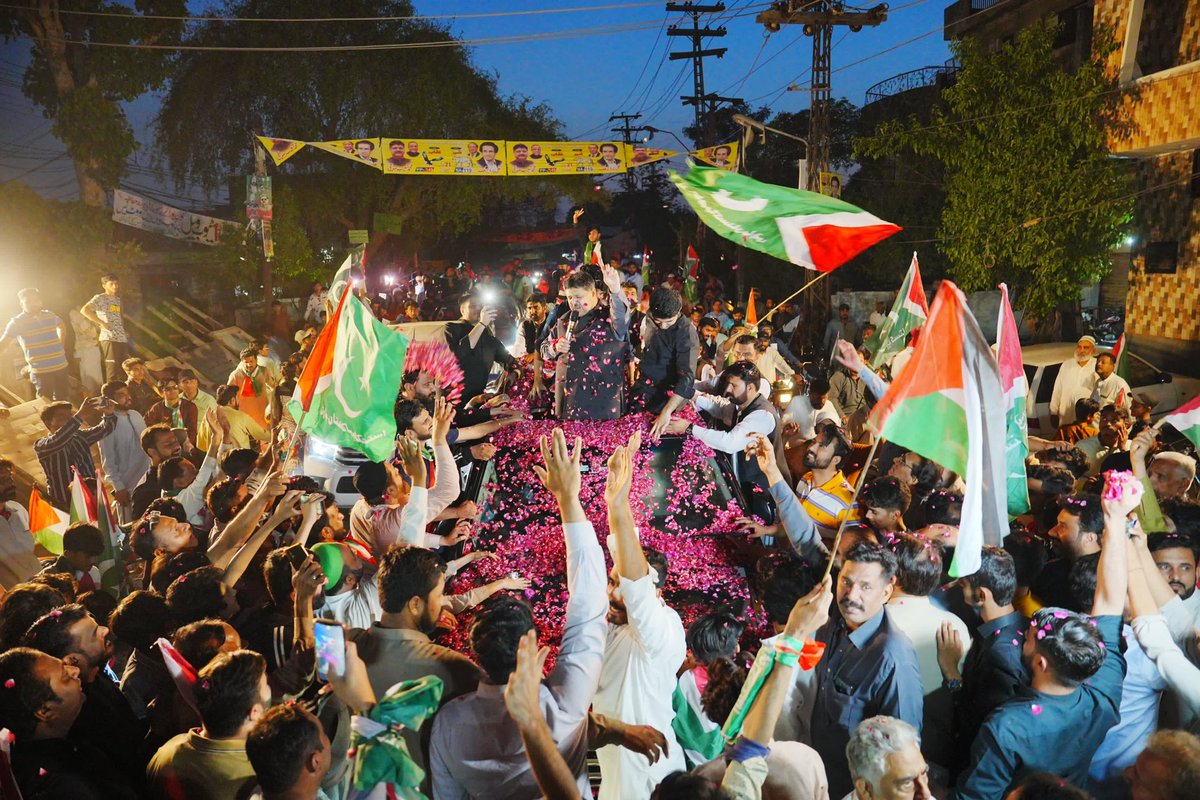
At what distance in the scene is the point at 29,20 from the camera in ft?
54.2

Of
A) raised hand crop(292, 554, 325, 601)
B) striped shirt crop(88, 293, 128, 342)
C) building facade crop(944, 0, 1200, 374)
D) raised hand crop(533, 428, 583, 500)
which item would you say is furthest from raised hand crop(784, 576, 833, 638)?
building facade crop(944, 0, 1200, 374)

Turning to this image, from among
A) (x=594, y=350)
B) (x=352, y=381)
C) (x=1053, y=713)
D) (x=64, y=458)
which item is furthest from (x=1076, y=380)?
(x=64, y=458)

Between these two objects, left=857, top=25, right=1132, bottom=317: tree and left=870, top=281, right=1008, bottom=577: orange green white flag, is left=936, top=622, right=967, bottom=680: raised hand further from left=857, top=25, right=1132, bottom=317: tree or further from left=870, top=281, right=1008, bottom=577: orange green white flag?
left=857, top=25, right=1132, bottom=317: tree

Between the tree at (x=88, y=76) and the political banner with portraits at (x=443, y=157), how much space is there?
487cm

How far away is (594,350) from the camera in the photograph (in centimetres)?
571

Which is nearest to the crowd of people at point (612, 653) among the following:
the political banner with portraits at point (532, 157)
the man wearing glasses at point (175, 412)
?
the man wearing glasses at point (175, 412)

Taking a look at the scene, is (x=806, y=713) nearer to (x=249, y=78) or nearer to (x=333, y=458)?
(x=333, y=458)

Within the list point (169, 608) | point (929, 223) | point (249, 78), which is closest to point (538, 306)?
point (169, 608)

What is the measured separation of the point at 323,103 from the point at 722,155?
13046mm

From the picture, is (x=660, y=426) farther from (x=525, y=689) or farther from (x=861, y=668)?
(x=525, y=689)

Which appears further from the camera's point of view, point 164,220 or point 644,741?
point 164,220

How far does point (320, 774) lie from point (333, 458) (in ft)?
14.5

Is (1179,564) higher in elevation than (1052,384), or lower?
higher

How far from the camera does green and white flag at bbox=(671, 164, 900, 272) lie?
217 inches
